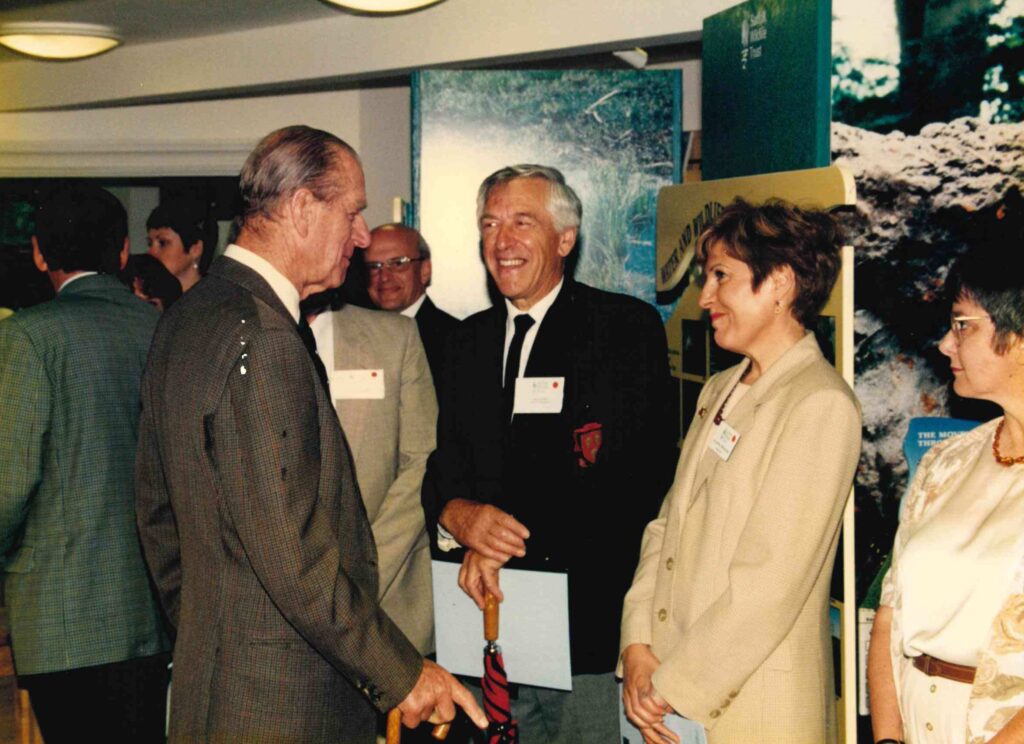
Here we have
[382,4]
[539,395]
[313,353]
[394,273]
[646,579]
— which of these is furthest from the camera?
[394,273]

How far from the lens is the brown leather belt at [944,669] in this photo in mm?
1780

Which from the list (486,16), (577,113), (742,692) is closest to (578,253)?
(577,113)

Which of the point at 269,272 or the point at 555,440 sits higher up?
the point at 269,272

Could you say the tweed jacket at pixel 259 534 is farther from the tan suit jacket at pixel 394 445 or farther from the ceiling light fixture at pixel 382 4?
the ceiling light fixture at pixel 382 4

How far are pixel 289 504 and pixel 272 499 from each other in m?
0.03

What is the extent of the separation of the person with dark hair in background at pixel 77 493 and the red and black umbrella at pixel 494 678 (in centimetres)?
93

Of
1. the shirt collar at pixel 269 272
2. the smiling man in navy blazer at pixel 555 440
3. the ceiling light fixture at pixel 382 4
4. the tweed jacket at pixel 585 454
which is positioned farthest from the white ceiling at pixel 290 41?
the shirt collar at pixel 269 272

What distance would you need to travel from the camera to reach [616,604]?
8.32 feet

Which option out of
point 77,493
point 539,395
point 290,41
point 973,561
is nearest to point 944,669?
point 973,561

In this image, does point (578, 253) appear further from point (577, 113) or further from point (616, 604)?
point (616, 604)

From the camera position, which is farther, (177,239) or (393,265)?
(177,239)

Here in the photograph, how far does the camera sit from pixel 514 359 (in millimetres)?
2641

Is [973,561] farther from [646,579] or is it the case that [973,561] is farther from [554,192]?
[554,192]

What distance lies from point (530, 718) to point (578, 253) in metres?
2.03
